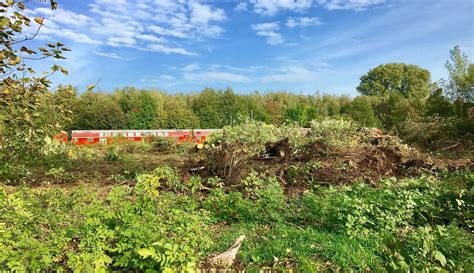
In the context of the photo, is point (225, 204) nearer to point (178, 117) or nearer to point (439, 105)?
point (439, 105)

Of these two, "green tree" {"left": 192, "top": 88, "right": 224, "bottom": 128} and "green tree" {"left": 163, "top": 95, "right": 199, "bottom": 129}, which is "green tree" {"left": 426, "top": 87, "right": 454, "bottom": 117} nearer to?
"green tree" {"left": 192, "top": 88, "right": 224, "bottom": 128}

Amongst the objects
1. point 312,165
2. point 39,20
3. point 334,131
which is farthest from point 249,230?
point 334,131

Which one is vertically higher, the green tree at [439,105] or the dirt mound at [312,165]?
the green tree at [439,105]

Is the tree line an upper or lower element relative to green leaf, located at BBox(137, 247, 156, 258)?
upper

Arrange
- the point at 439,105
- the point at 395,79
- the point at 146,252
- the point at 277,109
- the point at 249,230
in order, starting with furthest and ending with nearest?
the point at 395,79 → the point at 277,109 → the point at 439,105 → the point at 249,230 → the point at 146,252

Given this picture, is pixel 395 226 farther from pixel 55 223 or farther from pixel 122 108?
pixel 122 108

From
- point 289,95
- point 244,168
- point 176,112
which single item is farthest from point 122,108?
point 244,168

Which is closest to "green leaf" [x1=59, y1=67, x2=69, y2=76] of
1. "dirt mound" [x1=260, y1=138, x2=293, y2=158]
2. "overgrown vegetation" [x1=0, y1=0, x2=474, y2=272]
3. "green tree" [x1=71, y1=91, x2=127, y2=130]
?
"overgrown vegetation" [x1=0, y1=0, x2=474, y2=272]

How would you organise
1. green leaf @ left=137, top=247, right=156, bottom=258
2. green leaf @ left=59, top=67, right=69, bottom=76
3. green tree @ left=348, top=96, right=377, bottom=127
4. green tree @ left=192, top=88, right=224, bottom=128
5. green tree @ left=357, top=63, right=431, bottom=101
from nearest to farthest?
green leaf @ left=137, top=247, right=156, bottom=258, green leaf @ left=59, top=67, right=69, bottom=76, green tree @ left=192, top=88, right=224, bottom=128, green tree @ left=348, top=96, right=377, bottom=127, green tree @ left=357, top=63, right=431, bottom=101

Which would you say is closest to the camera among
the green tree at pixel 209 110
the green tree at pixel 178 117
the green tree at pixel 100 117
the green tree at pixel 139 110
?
the green tree at pixel 100 117

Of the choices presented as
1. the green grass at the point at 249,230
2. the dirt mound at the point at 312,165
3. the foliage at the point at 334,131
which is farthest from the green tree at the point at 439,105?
the green grass at the point at 249,230

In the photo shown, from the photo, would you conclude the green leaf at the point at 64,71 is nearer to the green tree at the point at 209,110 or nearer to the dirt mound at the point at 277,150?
the dirt mound at the point at 277,150

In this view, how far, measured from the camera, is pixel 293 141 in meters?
9.41

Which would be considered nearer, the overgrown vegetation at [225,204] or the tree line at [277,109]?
the overgrown vegetation at [225,204]
